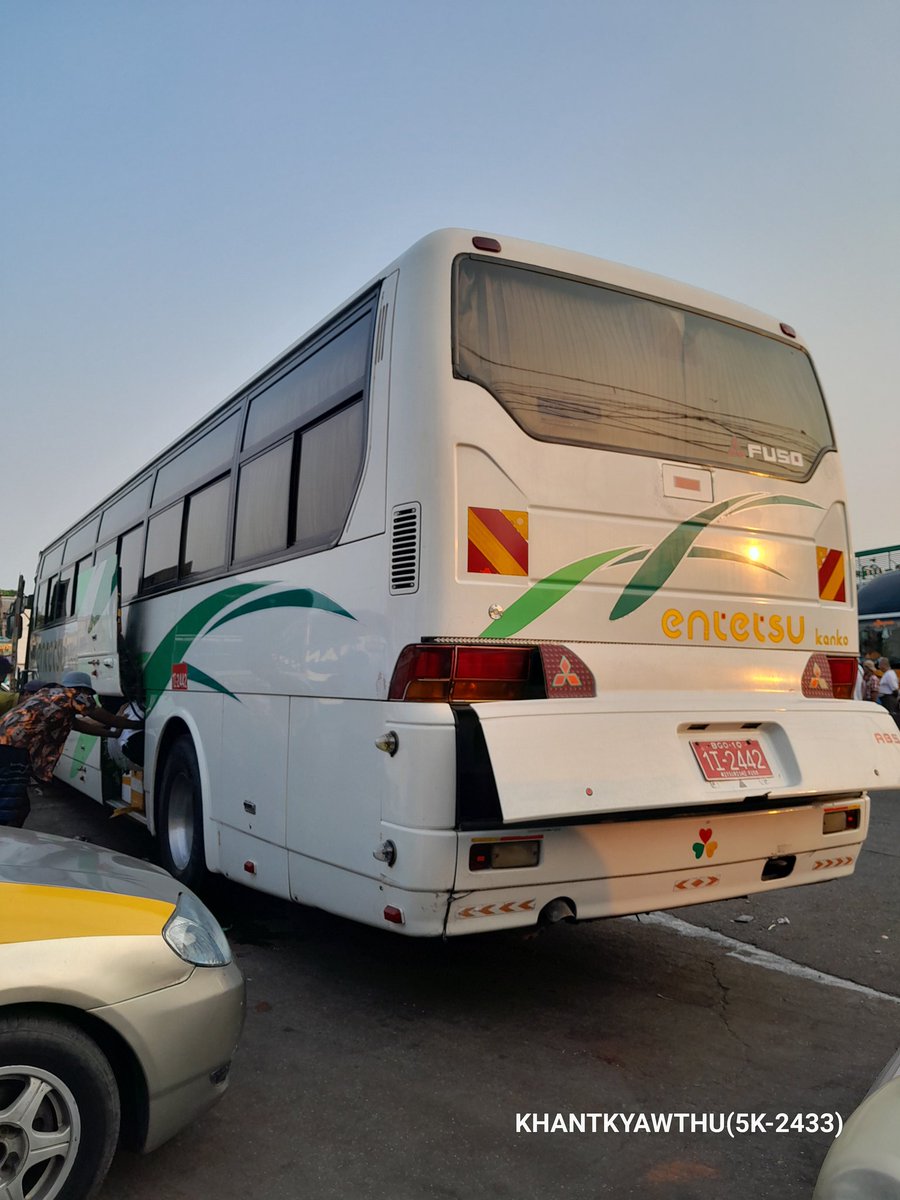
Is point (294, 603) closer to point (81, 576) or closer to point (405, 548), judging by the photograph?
point (405, 548)

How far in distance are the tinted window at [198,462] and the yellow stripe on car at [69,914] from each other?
3.79 meters

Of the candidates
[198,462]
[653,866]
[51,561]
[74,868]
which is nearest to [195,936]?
[74,868]

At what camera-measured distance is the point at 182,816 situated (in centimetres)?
638

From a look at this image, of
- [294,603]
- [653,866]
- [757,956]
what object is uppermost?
[294,603]

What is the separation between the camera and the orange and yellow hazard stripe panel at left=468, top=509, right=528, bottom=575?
3.83 meters

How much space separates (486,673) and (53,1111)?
6.72ft

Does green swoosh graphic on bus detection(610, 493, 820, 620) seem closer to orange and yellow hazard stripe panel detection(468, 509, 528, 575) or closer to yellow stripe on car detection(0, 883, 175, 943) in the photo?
orange and yellow hazard stripe panel detection(468, 509, 528, 575)

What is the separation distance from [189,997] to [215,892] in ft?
11.4

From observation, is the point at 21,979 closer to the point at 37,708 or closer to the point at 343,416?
the point at 343,416

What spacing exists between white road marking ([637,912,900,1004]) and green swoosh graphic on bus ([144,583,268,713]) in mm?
2998

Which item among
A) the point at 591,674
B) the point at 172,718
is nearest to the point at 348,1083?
the point at 591,674

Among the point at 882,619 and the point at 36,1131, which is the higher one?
the point at 882,619

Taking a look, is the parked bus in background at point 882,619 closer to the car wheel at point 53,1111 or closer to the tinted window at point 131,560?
the tinted window at point 131,560

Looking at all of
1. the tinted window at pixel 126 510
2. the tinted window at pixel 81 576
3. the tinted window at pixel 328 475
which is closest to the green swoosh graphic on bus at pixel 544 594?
the tinted window at pixel 328 475
